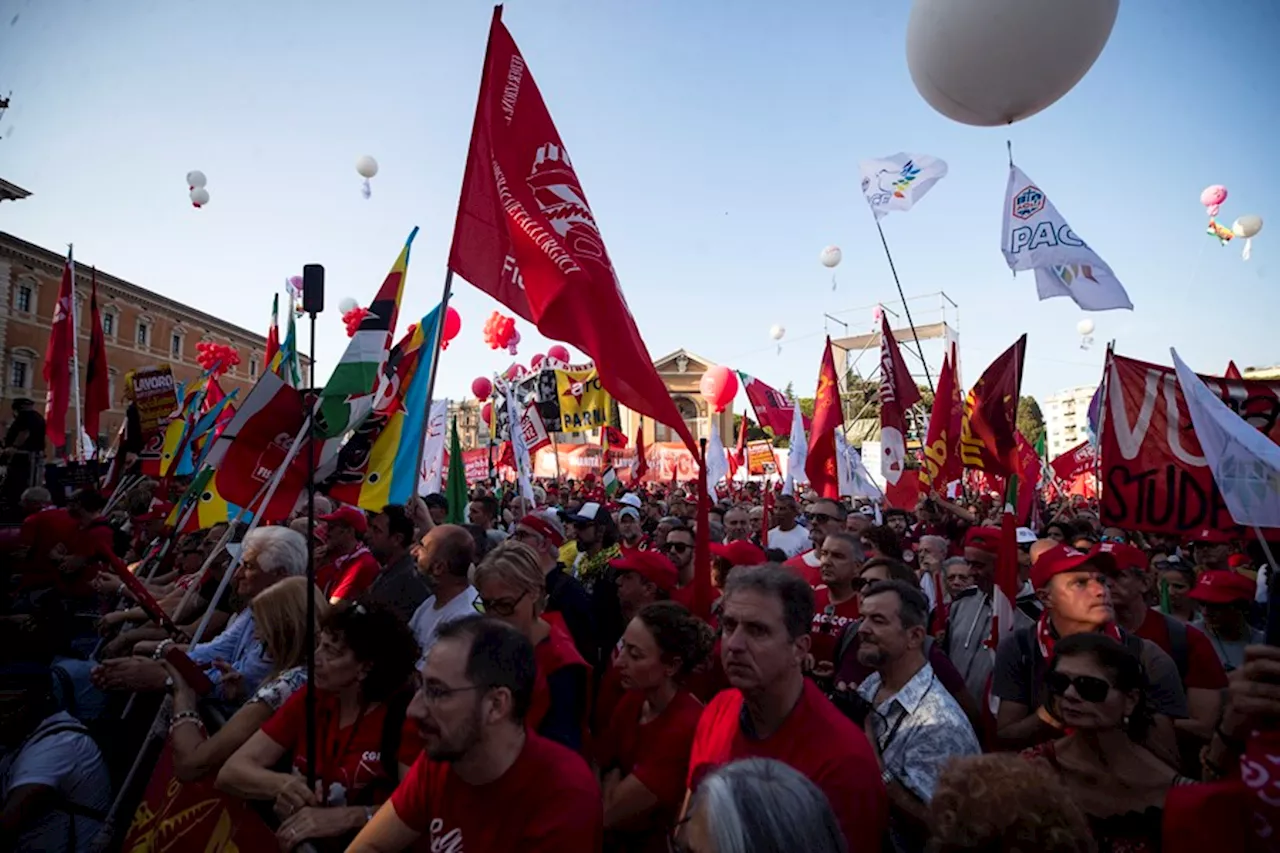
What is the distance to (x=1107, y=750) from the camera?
8.42 feet

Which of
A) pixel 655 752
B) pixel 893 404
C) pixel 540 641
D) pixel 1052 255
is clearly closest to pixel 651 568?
pixel 540 641

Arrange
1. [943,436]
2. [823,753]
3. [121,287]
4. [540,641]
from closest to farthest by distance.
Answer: [823,753], [540,641], [943,436], [121,287]

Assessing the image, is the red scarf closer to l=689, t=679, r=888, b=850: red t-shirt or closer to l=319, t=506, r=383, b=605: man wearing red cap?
l=689, t=679, r=888, b=850: red t-shirt

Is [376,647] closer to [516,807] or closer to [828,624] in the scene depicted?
[516,807]

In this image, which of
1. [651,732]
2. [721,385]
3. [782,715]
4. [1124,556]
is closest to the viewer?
[782,715]

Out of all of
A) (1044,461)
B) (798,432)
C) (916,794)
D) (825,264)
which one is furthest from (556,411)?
(916,794)

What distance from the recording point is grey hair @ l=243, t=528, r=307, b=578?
4387 millimetres

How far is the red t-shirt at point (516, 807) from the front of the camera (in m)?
2.17

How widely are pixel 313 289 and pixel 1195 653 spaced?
476cm

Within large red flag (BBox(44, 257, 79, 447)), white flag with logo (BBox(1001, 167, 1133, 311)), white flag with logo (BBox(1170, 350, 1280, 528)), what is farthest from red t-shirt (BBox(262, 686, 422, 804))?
large red flag (BBox(44, 257, 79, 447))

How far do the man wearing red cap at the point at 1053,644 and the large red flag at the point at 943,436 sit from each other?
566 centimetres

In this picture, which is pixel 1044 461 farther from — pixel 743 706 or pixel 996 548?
pixel 743 706

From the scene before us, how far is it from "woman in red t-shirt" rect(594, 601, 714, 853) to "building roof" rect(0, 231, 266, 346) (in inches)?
2007

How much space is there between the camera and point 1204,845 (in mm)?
1972
